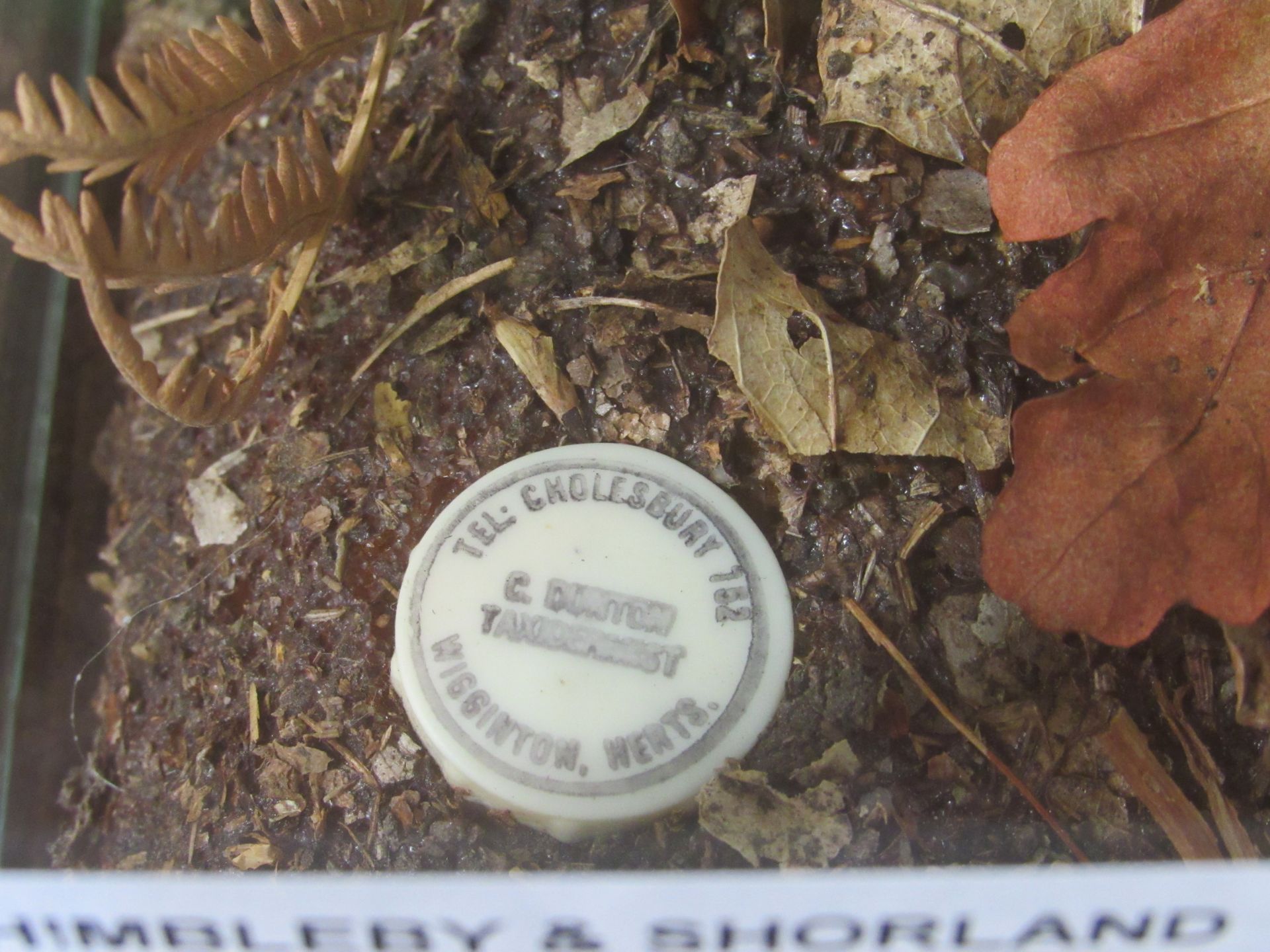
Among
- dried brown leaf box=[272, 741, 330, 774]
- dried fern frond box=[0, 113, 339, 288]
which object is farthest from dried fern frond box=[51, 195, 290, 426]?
dried brown leaf box=[272, 741, 330, 774]

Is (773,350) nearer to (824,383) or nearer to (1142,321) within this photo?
(824,383)

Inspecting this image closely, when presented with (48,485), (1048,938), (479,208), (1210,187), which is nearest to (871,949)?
(1048,938)

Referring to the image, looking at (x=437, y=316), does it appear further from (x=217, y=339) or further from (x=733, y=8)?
(x=733, y=8)

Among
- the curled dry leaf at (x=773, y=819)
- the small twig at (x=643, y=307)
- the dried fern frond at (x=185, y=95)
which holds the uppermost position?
the dried fern frond at (x=185, y=95)

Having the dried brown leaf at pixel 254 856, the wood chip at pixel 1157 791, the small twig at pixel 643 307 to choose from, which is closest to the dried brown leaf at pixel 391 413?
the small twig at pixel 643 307

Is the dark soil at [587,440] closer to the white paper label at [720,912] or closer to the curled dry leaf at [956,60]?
the curled dry leaf at [956,60]

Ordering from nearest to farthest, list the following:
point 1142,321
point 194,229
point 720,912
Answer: point 720,912, point 1142,321, point 194,229

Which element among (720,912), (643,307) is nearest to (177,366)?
(643,307)
